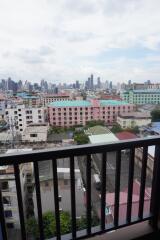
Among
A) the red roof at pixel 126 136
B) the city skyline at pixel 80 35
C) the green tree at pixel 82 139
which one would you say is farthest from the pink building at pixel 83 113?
the red roof at pixel 126 136

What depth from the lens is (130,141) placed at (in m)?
1.13

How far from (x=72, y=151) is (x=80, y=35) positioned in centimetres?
202

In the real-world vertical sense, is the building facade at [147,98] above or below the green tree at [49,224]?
above

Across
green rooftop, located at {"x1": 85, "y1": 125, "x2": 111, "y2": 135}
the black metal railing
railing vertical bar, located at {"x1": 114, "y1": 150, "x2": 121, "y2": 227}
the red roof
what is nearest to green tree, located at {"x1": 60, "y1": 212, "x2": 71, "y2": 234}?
the black metal railing

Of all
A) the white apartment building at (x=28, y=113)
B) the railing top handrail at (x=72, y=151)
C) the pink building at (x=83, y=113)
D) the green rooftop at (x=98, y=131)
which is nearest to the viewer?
the railing top handrail at (x=72, y=151)

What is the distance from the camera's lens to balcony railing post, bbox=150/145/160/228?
127 cm

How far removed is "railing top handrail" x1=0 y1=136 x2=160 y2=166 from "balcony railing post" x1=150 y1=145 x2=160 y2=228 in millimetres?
125

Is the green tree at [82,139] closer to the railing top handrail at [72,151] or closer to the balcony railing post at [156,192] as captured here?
the railing top handrail at [72,151]

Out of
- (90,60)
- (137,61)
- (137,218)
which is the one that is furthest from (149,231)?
(90,60)

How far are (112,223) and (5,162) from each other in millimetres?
864

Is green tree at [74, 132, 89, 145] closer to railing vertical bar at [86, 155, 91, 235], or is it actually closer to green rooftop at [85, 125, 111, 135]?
railing vertical bar at [86, 155, 91, 235]

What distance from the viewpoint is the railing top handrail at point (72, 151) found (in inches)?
36.3

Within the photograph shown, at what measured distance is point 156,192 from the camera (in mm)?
1335

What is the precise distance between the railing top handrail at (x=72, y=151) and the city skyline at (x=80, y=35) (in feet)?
4.64
